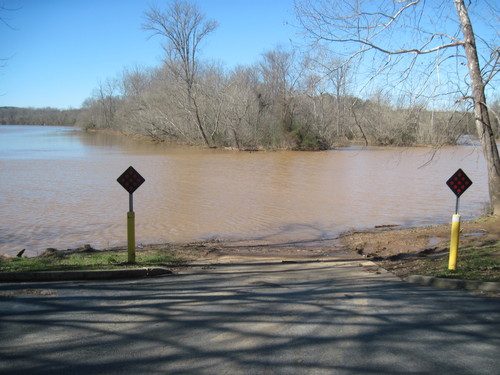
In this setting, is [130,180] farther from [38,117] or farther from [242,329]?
[38,117]

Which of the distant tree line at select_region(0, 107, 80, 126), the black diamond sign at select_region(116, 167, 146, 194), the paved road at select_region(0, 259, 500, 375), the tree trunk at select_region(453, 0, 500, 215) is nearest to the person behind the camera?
the paved road at select_region(0, 259, 500, 375)

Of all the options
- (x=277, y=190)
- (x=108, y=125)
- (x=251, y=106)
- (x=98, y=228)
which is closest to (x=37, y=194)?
(x=98, y=228)

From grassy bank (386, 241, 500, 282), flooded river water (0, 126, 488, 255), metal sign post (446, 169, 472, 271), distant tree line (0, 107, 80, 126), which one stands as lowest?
flooded river water (0, 126, 488, 255)

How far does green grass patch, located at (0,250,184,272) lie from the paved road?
1057mm

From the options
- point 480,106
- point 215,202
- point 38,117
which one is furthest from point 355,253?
point 38,117

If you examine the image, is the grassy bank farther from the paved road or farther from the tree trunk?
the tree trunk

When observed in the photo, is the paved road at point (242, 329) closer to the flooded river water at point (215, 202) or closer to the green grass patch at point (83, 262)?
the green grass patch at point (83, 262)

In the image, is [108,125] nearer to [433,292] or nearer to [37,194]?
[37,194]

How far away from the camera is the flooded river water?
516 inches

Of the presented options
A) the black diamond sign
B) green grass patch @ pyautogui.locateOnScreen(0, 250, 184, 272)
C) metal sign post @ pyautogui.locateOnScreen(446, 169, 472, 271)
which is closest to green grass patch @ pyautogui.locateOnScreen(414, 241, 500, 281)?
Result: metal sign post @ pyautogui.locateOnScreen(446, 169, 472, 271)

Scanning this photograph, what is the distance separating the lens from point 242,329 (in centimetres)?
427

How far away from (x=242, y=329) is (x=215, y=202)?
14.2m

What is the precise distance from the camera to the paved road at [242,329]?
351cm

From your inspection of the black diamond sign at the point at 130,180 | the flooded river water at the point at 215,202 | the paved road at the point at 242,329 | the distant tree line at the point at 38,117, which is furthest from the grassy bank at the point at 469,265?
the distant tree line at the point at 38,117
